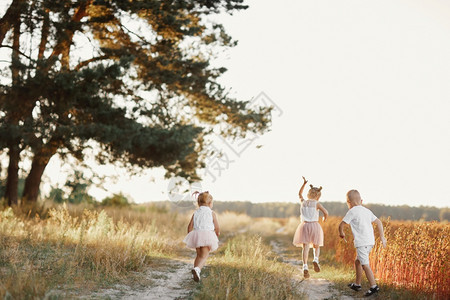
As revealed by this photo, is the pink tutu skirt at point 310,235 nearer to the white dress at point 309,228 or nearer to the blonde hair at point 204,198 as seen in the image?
the white dress at point 309,228

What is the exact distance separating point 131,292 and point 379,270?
4900mm

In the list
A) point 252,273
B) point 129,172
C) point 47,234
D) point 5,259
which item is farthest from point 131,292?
point 129,172

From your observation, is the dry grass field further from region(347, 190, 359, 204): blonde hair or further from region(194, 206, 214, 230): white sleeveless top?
region(347, 190, 359, 204): blonde hair

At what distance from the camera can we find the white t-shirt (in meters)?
7.24

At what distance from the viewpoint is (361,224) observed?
23.9ft

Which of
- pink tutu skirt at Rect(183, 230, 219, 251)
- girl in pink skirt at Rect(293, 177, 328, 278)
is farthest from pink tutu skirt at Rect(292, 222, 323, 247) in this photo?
pink tutu skirt at Rect(183, 230, 219, 251)

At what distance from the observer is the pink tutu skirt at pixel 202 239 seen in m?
7.44

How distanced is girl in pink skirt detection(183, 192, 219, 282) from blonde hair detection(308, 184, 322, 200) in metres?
2.24

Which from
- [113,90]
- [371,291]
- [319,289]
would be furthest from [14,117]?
[371,291]

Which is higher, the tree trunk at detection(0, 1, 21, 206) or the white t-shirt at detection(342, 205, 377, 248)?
the tree trunk at detection(0, 1, 21, 206)

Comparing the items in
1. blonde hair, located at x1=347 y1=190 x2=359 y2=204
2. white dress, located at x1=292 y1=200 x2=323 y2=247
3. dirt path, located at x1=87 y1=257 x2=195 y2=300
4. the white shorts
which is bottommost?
dirt path, located at x1=87 y1=257 x2=195 y2=300

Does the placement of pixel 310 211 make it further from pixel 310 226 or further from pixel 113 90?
pixel 113 90

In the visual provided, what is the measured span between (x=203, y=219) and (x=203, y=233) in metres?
0.25

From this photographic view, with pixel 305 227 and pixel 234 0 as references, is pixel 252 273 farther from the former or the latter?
pixel 234 0
